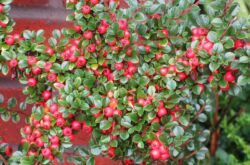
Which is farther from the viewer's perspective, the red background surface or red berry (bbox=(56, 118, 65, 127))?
the red background surface

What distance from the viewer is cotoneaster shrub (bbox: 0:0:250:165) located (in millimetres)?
1030

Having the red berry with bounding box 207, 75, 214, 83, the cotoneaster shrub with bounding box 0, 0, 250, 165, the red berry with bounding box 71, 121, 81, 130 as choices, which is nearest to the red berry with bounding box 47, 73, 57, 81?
the cotoneaster shrub with bounding box 0, 0, 250, 165

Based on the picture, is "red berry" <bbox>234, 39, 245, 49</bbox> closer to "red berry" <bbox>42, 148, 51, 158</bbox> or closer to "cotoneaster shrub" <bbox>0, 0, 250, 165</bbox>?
"cotoneaster shrub" <bbox>0, 0, 250, 165</bbox>

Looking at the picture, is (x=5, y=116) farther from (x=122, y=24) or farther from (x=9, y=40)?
(x=122, y=24)

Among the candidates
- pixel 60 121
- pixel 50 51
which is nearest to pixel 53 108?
pixel 60 121

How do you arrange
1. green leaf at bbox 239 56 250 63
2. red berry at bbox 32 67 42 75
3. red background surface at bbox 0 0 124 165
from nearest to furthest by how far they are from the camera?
green leaf at bbox 239 56 250 63, red berry at bbox 32 67 42 75, red background surface at bbox 0 0 124 165

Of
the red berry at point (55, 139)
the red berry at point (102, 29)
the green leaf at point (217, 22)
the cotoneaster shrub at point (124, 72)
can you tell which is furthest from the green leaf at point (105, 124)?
the green leaf at point (217, 22)

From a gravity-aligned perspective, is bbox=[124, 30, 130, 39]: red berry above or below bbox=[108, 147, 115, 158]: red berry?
above

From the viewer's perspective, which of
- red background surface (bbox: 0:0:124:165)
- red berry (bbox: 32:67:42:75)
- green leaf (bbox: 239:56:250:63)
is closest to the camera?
green leaf (bbox: 239:56:250:63)

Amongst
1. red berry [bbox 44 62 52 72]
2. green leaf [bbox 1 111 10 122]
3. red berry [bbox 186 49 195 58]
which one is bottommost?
green leaf [bbox 1 111 10 122]

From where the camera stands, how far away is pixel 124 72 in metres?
1.09

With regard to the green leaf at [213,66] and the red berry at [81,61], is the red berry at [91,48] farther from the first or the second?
the green leaf at [213,66]

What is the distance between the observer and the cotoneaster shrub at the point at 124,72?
1.03 metres

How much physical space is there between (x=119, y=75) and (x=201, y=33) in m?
0.20
